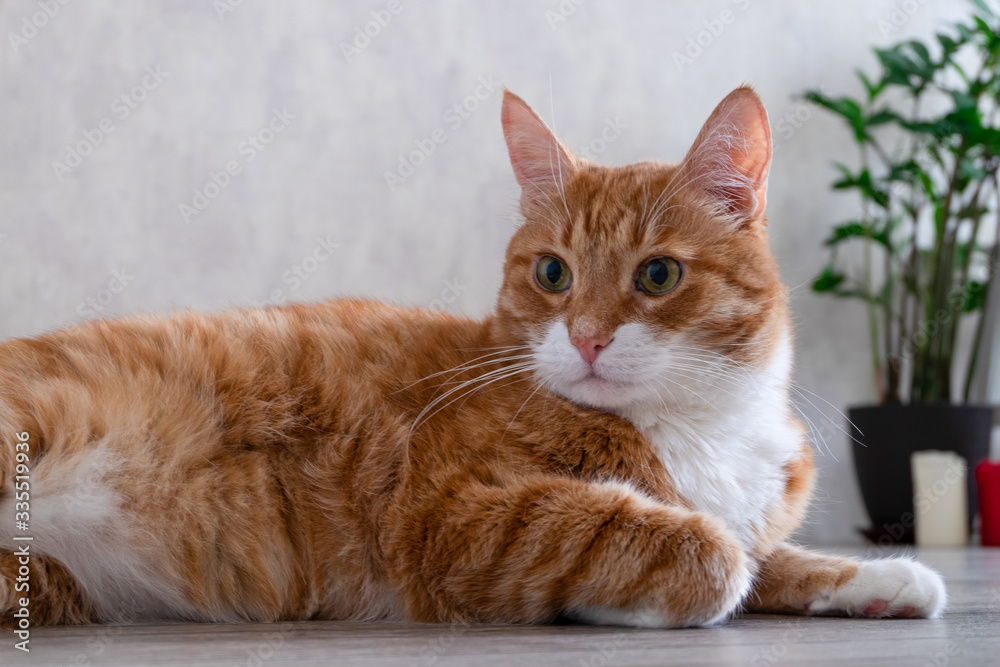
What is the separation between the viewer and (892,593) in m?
1.31

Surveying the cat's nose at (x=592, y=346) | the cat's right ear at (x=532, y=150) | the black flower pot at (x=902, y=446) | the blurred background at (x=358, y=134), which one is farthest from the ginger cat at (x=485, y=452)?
the black flower pot at (x=902, y=446)

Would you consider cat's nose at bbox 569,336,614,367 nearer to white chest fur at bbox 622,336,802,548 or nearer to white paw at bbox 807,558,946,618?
white chest fur at bbox 622,336,802,548

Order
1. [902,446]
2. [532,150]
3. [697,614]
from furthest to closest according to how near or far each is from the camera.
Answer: [902,446] < [532,150] < [697,614]

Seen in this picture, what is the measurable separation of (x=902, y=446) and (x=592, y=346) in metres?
2.79

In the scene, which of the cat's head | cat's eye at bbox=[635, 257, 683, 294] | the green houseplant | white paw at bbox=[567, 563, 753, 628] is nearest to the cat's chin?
the cat's head

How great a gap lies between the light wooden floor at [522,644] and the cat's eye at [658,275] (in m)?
0.53

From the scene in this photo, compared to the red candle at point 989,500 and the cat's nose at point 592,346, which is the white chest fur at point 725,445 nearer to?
the cat's nose at point 592,346

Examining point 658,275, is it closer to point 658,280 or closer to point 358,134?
point 658,280

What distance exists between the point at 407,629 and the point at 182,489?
0.41 meters

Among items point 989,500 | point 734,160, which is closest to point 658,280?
point 734,160

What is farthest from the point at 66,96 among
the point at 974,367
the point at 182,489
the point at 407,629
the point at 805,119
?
the point at 974,367

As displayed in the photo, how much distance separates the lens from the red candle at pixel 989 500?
11.3 ft

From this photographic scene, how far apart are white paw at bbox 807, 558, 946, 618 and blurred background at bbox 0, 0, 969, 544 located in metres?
2.59

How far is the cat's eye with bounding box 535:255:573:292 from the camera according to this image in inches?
58.4
